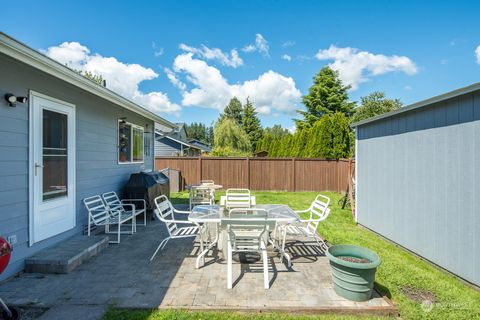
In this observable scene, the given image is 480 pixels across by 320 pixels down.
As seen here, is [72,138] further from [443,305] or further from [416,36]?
[416,36]

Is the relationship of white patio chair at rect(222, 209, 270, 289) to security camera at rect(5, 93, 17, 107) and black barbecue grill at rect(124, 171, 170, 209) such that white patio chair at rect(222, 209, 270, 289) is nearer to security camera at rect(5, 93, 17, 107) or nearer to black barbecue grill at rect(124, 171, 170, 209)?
security camera at rect(5, 93, 17, 107)

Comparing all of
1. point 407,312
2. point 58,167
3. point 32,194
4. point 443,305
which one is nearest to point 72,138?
point 58,167

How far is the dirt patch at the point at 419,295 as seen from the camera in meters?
2.78

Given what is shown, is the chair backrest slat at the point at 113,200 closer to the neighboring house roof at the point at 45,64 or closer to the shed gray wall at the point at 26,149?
the shed gray wall at the point at 26,149

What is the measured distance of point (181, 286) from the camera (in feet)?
9.66

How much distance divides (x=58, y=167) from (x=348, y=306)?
423 cm

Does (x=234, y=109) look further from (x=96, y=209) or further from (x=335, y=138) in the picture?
(x=96, y=209)

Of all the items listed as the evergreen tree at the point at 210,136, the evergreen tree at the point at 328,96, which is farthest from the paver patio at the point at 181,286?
the evergreen tree at the point at 210,136

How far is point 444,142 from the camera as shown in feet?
11.9

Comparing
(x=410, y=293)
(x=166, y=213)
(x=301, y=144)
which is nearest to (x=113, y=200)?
(x=166, y=213)

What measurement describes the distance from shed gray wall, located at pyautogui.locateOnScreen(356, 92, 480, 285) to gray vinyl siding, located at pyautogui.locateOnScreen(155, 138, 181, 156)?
628 inches

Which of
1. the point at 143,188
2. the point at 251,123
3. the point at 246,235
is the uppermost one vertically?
the point at 251,123

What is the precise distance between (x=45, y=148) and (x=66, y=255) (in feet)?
4.90

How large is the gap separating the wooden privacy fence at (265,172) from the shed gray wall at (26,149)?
5538 mm
